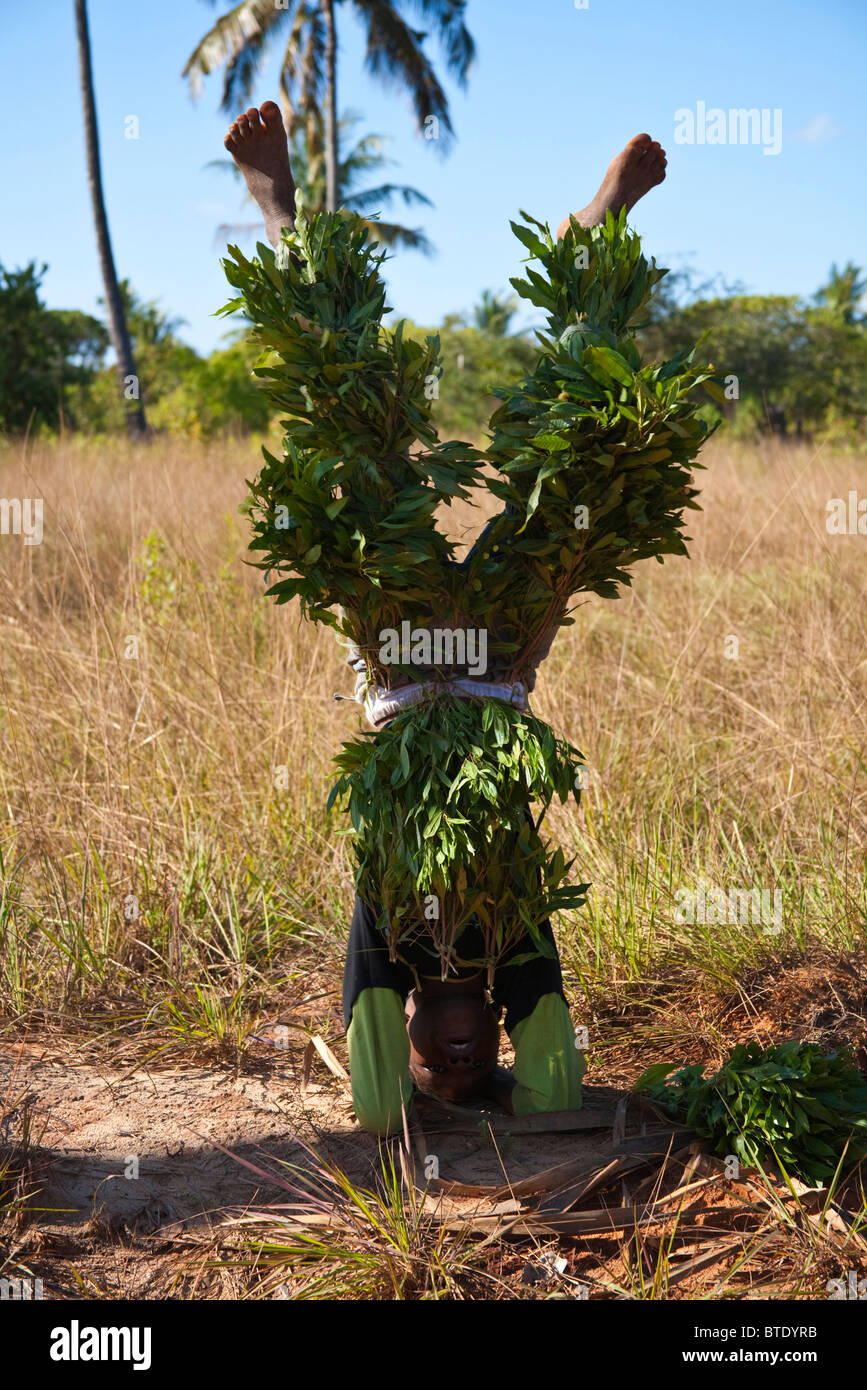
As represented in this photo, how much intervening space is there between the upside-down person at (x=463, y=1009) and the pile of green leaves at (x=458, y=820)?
8 centimetres

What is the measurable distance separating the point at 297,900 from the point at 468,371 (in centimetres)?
1672

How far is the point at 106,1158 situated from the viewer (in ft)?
7.23

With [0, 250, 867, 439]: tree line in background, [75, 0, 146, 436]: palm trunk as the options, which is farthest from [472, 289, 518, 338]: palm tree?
[75, 0, 146, 436]: palm trunk

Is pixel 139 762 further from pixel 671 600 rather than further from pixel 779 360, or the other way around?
pixel 779 360

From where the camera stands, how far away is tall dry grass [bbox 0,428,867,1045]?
2.86m

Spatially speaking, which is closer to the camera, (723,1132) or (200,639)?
(723,1132)

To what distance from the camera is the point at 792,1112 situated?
1.96 meters

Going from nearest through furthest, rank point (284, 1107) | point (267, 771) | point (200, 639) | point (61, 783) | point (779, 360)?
point (284, 1107), point (61, 783), point (267, 771), point (200, 639), point (779, 360)

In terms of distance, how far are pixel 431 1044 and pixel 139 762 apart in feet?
5.76

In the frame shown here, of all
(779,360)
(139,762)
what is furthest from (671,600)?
(779,360)

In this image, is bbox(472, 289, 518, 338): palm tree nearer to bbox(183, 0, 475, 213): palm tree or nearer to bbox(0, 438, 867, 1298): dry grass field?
bbox(183, 0, 475, 213): palm tree

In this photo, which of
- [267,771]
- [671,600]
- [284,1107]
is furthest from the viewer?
[671,600]

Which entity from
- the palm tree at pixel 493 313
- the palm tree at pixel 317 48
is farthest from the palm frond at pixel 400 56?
the palm tree at pixel 493 313

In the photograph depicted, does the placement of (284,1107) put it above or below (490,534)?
below
